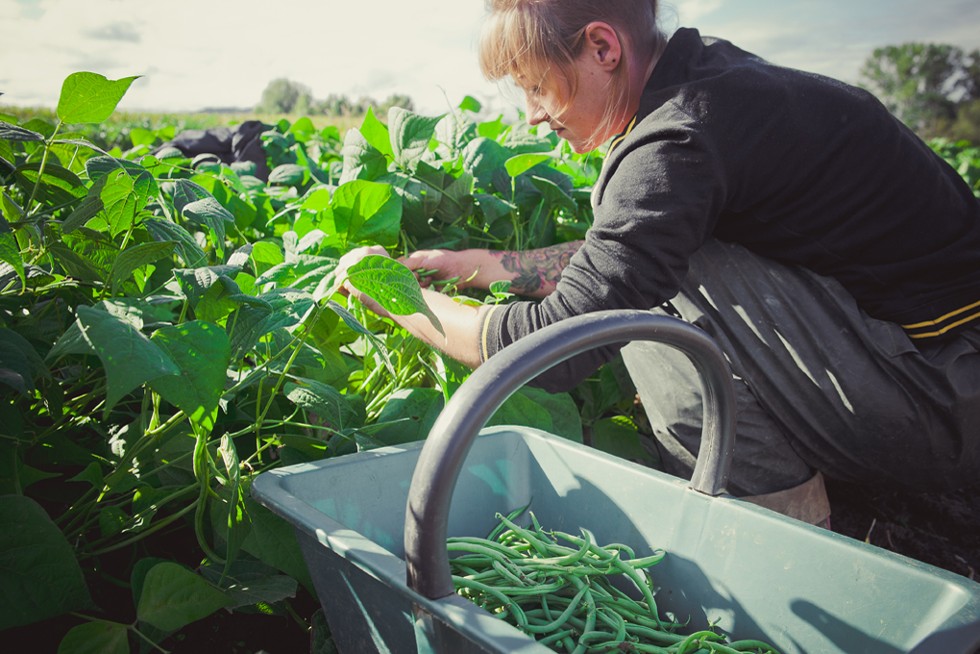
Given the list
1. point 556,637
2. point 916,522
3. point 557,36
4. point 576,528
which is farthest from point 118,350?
point 916,522

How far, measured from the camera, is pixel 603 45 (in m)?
1.18

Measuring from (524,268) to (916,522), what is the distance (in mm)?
1004

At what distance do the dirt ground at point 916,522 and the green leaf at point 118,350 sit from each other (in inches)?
A: 52.8

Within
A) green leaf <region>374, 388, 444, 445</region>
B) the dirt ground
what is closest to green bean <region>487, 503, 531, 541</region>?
green leaf <region>374, 388, 444, 445</region>

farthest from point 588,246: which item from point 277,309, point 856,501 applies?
point 856,501

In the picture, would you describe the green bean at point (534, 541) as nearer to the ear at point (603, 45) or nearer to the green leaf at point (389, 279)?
the green leaf at point (389, 279)

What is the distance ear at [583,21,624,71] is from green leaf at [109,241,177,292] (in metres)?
0.66

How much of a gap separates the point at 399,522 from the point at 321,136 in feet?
6.81

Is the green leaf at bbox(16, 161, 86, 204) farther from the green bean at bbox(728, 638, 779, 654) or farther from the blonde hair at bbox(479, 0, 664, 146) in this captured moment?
the green bean at bbox(728, 638, 779, 654)

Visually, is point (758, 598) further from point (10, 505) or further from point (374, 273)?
point (10, 505)

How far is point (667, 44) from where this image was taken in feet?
3.97

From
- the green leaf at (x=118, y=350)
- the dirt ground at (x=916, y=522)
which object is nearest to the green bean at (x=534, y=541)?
the green leaf at (x=118, y=350)

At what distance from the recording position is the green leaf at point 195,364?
72 cm

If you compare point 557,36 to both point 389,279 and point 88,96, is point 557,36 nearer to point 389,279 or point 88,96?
point 389,279
